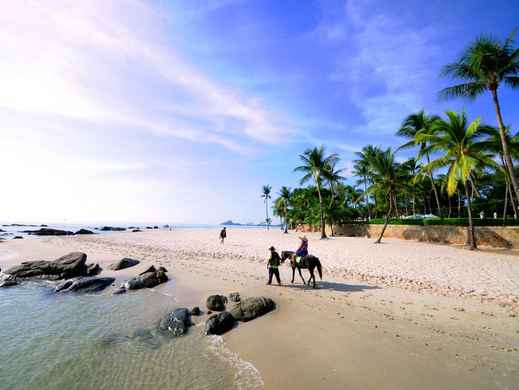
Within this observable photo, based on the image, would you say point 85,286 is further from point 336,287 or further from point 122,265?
point 336,287

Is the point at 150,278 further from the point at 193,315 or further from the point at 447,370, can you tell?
the point at 447,370

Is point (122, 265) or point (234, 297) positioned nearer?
point (234, 297)

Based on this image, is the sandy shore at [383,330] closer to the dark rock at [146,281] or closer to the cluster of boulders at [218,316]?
the cluster of boulders at [218,316]

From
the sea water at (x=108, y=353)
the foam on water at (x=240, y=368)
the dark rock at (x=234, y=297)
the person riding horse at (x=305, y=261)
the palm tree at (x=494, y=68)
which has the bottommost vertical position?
the sea water at (x=108, y=353)

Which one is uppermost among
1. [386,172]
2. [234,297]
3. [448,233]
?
[386,172]

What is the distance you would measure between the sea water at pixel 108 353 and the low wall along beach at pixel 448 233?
2531cm

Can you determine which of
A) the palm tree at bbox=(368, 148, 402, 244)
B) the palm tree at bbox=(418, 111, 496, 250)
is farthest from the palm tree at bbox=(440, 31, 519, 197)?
the palm tree at bbox=(368, 148, 402, 244)

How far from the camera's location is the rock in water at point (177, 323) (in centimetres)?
640

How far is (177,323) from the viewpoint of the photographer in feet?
21.8

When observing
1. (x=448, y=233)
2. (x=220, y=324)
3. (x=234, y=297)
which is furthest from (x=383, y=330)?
(x=448, y=233)

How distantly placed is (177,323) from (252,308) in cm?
207

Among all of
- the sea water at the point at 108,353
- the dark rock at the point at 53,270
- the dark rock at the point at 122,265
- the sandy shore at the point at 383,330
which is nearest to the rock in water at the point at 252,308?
the sandy shore at the point at 383,330

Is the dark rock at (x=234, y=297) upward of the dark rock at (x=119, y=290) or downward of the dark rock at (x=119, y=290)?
upward

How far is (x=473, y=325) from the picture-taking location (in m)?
6.05
